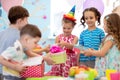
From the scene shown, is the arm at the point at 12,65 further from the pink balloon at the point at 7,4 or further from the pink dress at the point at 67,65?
the pink balloon at the point at 7,4

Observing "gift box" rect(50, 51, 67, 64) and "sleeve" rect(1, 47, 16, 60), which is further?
"gift box" rect(50, 51, 67, 64)

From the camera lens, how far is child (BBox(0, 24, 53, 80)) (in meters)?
1.32

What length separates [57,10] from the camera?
313 cm

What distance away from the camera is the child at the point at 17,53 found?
4.32 feet

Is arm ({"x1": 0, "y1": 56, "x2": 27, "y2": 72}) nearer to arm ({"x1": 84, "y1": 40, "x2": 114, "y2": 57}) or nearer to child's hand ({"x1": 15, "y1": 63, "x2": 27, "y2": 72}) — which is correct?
child's hand ({"x1": 15, "y1": 63, "x2": 27, "y2": 72})

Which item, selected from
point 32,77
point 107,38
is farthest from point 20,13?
point 107,38

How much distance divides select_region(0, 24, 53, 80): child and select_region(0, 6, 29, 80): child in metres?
0.07

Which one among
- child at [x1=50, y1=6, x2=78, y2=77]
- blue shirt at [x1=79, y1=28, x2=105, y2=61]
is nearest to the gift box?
child at [x1=50, y1=6, x2=78, y2=77]

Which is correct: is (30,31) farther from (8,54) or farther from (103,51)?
(103,51)

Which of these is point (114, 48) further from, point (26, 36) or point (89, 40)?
point (26, 36)

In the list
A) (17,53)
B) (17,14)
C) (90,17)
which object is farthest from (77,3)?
(17,53)

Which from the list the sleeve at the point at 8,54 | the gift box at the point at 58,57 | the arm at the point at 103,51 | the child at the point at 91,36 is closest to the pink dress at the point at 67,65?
the child at the point at 91,36

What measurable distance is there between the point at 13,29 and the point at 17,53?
0.22 m

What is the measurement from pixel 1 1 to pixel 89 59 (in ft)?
5.52
